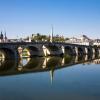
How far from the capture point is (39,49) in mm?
44094

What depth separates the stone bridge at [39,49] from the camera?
38.1m

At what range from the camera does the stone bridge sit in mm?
38094

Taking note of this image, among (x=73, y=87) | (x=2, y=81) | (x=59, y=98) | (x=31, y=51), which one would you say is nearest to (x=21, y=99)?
(x=59, y=98)

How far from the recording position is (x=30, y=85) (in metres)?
18.7

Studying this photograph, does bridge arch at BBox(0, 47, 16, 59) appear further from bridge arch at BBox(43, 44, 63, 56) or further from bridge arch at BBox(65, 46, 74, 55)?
bridge arch at BBox(65, 46, 74, 55)

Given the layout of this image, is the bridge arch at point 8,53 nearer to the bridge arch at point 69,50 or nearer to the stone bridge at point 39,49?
the stone bridge at point 39,49

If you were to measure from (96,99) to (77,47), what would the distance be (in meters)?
40.5

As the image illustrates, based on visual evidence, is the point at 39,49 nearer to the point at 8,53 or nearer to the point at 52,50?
the point at 52,50

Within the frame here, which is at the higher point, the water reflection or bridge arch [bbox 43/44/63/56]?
bridge arch [bbox 43/44/63/56]

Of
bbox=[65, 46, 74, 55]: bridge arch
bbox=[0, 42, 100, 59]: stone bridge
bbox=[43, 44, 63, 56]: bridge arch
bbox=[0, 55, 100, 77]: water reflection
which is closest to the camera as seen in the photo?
bbox=[0, 55, 100, 77]: water reflection

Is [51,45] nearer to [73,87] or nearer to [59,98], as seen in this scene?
[73,87]

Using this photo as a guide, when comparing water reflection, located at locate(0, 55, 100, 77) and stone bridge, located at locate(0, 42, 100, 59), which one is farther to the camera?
stone bridge, located at locate(0, 42, 100, 59)

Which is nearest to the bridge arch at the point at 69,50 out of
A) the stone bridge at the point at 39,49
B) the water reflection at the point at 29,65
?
the stone bridge at the point at 39,49

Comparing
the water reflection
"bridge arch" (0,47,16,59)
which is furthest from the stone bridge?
the water reflection
